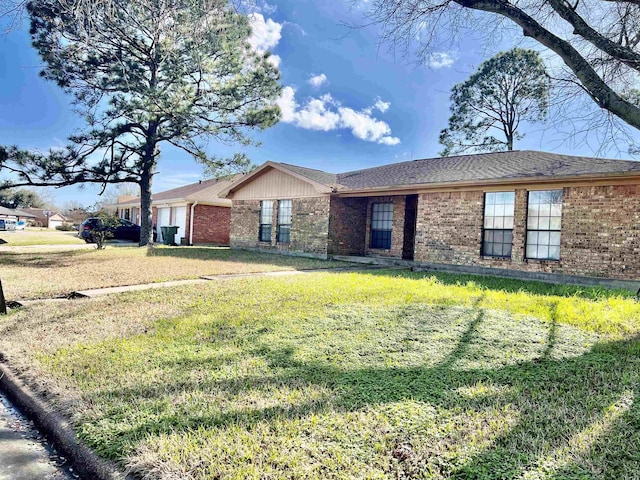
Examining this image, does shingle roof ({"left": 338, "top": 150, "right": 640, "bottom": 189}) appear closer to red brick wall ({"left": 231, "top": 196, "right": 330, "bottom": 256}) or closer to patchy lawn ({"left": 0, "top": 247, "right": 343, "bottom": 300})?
red brick wall ({"left": 231, "top": 196, "right": 330, "bottom": 256})

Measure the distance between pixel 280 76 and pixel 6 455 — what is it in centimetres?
1763

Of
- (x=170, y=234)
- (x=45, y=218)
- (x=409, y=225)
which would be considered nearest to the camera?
(x=409, y=225)

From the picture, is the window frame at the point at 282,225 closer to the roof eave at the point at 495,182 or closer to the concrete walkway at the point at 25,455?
the roof eave at the point at 495,182

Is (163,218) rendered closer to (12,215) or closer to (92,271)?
(92,271)

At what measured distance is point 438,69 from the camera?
28.3ft

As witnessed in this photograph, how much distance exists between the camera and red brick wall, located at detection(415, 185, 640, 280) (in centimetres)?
905

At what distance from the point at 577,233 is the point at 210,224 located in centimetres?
1842

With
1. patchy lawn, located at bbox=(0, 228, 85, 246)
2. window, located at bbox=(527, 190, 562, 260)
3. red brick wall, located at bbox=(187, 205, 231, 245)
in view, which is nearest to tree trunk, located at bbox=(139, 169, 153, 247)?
red brick wall, located at bbox=(187, 205, 231, 245)

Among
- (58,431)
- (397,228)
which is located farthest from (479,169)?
(58,431)

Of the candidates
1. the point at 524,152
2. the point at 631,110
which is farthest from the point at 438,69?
the point at 524,152

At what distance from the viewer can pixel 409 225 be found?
1449 cm

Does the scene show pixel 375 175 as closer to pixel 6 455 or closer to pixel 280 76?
pixel 280 76

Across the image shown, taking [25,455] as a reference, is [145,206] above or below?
above

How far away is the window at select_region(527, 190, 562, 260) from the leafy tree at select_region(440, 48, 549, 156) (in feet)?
44.1
